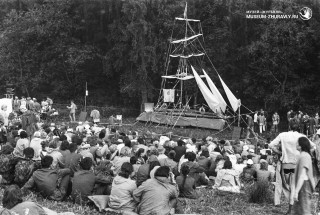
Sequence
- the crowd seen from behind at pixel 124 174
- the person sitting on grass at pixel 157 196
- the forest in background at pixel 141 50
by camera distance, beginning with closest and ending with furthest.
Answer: the person sitting on grass at pixel 157 196 → the crowd seen from behind at pixel 124 174 → the forest in background at pixel 141 50

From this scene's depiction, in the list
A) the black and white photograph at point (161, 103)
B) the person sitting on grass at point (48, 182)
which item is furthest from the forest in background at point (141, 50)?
the person sitting on grass at point (48, 182)

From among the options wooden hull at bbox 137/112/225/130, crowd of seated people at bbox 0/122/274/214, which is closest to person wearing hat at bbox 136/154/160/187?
crowd of seated people at bbox 0/122/274/214

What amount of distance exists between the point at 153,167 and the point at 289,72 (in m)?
22.8

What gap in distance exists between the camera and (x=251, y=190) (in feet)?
30.9

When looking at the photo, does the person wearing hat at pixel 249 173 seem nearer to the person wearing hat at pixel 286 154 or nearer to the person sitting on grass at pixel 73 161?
the person wearing hat at pixel 286 154

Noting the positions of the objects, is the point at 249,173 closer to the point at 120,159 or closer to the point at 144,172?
the point at 144,172

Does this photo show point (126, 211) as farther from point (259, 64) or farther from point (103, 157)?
point (259, 64)

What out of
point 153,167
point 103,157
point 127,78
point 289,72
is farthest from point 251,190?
point 127,78

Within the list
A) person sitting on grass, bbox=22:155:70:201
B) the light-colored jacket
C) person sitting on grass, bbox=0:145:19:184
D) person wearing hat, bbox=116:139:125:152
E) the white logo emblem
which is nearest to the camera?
person sitting on grass, bbox=22:155:70:201

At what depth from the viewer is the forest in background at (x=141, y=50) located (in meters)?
29.6

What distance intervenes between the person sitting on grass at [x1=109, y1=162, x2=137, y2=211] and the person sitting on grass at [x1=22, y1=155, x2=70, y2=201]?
4.38 feet

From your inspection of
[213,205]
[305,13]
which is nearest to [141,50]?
Result: [305,13]

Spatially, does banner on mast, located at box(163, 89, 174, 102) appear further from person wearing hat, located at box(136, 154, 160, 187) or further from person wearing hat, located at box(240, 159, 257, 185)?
person wearing hat, located at box(136, 154, 160, 187)

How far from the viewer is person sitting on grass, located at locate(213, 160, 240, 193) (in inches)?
398
